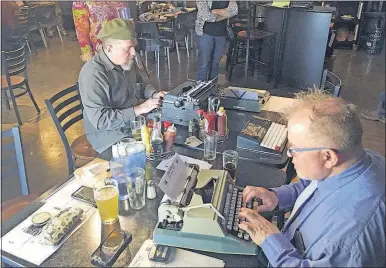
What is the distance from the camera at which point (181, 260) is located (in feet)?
3.67

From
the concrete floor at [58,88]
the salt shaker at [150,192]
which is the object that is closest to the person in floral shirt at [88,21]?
the concrete floor at [58,88]

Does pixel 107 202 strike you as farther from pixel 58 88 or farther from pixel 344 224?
pixel 58 88

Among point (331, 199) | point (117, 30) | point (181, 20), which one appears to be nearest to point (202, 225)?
point (331, 199)

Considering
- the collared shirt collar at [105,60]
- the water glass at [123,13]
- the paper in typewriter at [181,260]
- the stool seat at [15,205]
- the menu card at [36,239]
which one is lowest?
the stool seat at [15,205]

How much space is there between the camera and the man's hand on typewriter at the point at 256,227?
3.81ft

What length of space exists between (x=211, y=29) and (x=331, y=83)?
2137 millimetres

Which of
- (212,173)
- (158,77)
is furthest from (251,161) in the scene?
(158,77)

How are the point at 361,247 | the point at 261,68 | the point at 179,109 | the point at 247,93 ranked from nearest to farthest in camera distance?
the point at 361,247, the point at 179,109, the point at 247,93, the point at 261,68

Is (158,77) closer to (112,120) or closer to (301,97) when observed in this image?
(112,120)

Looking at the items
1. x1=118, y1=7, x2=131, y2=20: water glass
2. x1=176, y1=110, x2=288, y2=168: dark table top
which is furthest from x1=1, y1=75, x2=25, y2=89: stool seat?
x1=176, y1=110, x2=288, y2=168: dark table top

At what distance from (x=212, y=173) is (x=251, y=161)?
1.27 ft

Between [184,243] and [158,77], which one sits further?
[158,77]

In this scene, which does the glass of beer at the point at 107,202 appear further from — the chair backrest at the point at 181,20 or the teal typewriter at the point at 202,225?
the chair backrest at the point at 181,20

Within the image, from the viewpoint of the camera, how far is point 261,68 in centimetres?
591
